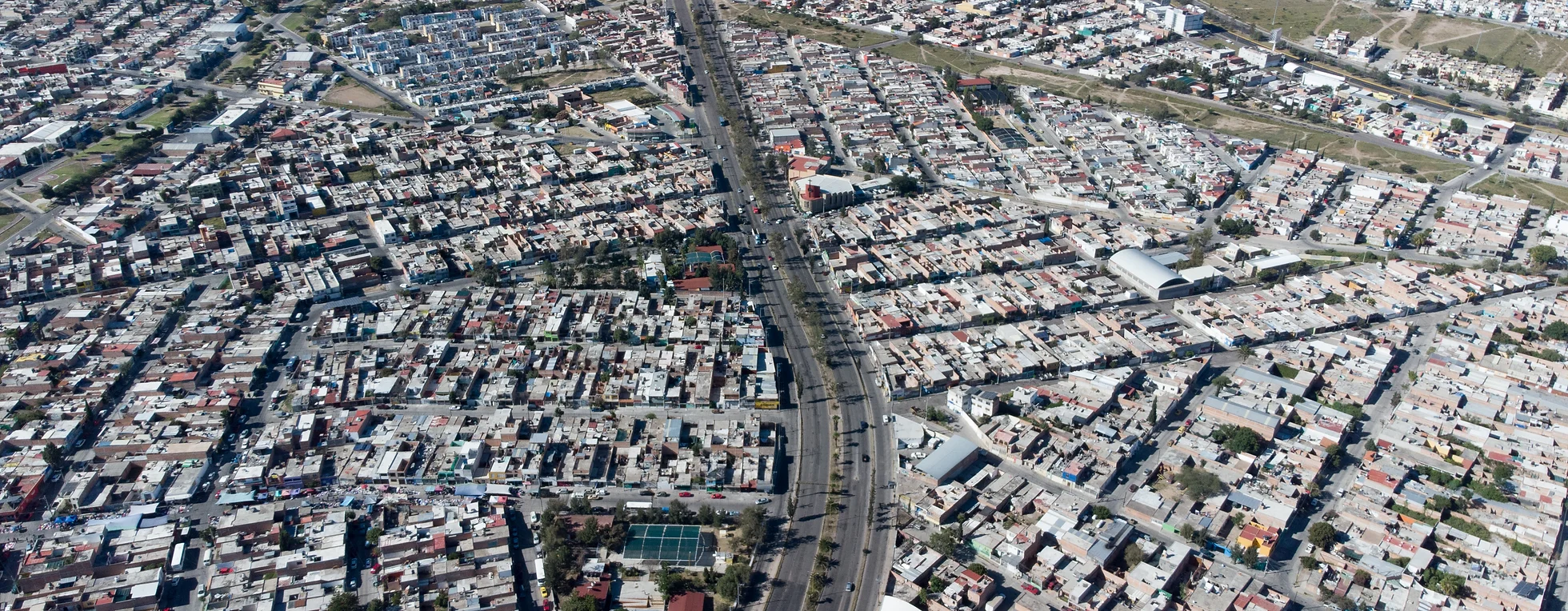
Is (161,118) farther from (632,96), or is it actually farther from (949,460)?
(949,460)

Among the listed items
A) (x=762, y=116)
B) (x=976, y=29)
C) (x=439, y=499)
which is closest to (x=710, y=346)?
(x=439, y=499)

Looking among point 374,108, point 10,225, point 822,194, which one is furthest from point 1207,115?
point 10,225

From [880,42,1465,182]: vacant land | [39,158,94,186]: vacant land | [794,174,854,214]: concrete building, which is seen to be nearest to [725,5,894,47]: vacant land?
[880,42,1465,182]: vacant land

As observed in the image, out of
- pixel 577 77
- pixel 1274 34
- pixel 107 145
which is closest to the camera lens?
pixel 107 145

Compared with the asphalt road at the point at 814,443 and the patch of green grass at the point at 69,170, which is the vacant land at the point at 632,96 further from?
the patch of green grass at the point at 69,170

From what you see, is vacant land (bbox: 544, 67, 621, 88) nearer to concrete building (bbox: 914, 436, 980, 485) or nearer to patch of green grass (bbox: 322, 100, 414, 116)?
patch of green grass (bbox: 322, 100, 414, 116)
